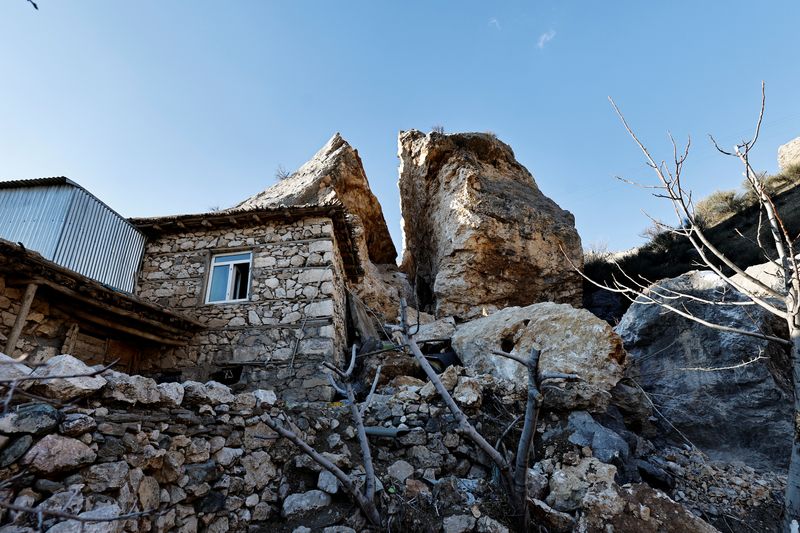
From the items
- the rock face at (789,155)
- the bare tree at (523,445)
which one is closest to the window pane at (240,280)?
the bare tree at (523,445)

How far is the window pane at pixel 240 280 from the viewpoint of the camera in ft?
25.0

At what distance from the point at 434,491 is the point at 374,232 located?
11.3 m

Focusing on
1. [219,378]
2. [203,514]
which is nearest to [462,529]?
[203,514]

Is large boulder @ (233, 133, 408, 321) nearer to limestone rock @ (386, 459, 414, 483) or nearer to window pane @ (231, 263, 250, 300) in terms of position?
window pane @ (231, 263, 250, 300)

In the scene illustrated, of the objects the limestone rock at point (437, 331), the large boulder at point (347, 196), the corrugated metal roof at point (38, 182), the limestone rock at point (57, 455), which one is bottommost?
the limestone rock at point (57, 455)

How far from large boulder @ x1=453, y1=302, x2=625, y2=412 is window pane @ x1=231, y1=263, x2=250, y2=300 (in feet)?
14.2

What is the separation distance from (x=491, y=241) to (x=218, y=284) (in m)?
7.53

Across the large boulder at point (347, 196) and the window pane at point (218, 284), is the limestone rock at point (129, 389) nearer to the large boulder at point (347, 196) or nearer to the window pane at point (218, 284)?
the window pane at point (218, 284)

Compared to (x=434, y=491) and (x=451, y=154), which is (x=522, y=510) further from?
(x=451, y=154)

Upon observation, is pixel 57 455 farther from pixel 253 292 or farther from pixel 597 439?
pixel 597 439

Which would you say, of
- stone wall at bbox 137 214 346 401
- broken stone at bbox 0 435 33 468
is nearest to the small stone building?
stone wall at bbox 137 214 346 401

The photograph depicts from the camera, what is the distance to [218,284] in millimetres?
7672

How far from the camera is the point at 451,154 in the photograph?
13.4 meters

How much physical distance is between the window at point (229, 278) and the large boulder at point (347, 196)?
334 cm
